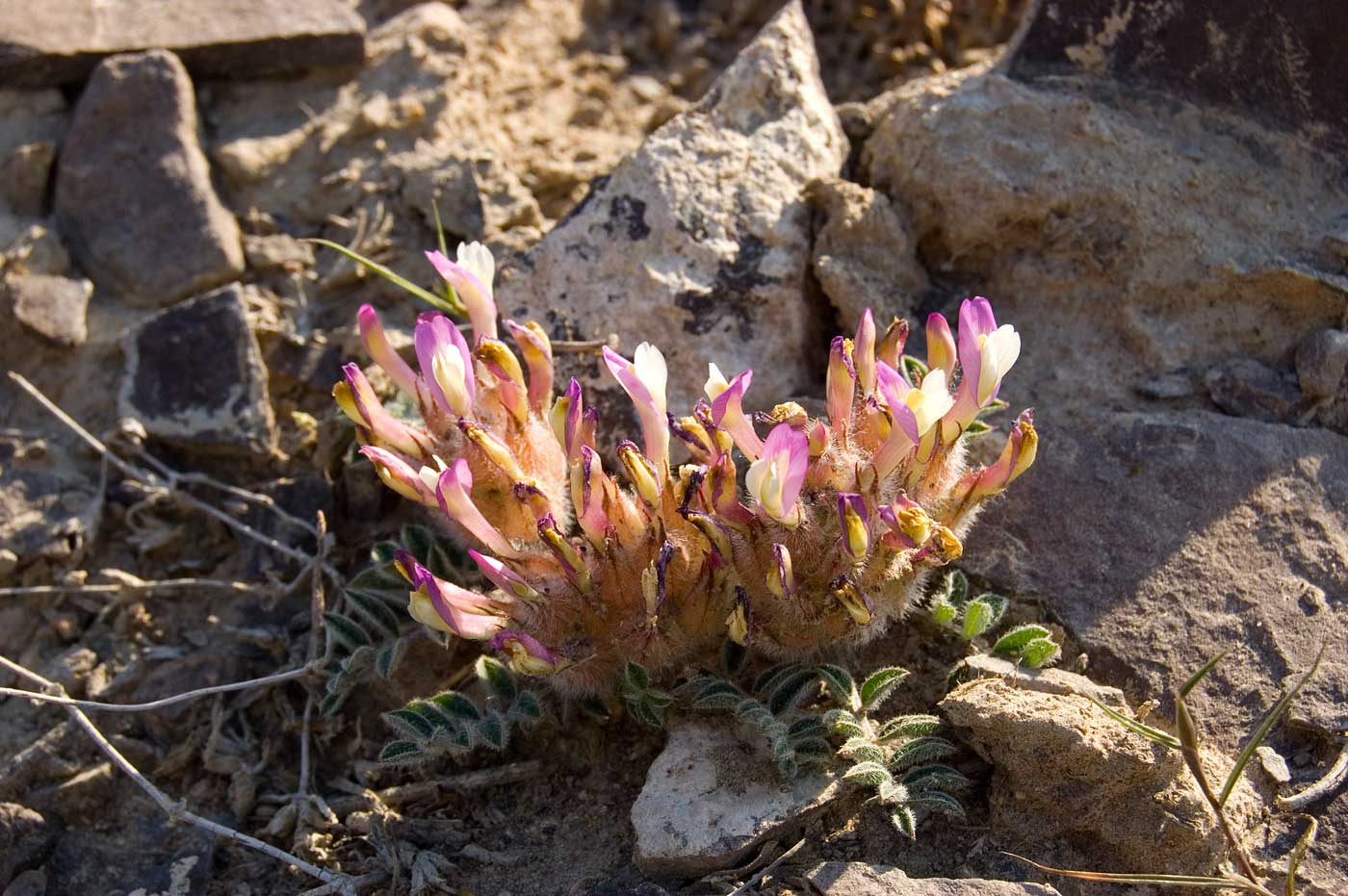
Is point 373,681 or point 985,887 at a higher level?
point 985,887

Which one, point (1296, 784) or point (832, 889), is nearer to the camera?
point (832, 889)

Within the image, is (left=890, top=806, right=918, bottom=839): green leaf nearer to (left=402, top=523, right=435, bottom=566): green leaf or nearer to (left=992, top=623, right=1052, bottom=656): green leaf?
(left=992, top=623, right=1052, bottom=656): green leaf

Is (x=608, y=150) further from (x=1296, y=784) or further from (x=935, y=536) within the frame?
(x=1296, y=784)

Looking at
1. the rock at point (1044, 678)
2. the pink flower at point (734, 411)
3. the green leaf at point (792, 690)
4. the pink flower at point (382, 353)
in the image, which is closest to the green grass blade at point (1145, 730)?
the rock at point (1044, 678)

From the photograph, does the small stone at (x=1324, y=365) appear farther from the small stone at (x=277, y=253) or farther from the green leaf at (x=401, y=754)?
the small stone at (x=277, y=253)

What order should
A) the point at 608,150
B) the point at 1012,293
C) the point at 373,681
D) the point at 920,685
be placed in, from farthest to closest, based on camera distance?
the point at 608,150 < the point at 1012,293 < the point at 373,681 < the point at 920,685

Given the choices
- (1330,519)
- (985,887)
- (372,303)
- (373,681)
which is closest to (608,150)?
(372,303)

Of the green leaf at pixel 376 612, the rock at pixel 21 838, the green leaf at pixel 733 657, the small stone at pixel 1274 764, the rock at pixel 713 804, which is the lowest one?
the rock at pixel 21 838
